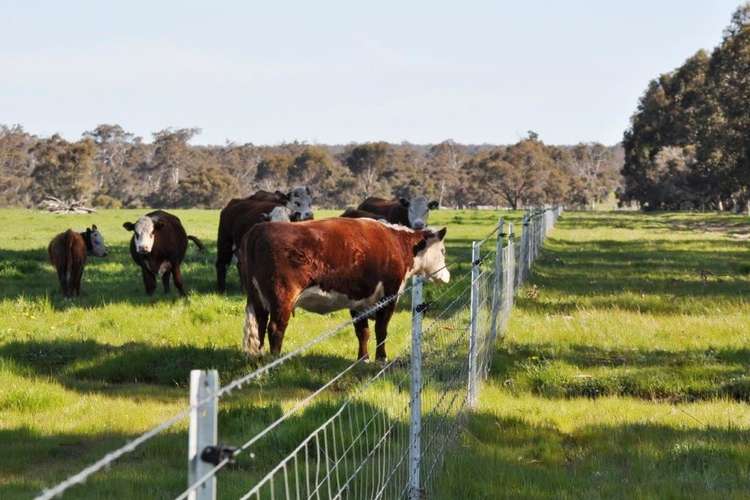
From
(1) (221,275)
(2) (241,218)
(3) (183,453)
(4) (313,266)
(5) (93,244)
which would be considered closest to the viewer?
(3) (183,453)

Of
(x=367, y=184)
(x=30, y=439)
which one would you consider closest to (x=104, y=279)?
(x=30, y=439)

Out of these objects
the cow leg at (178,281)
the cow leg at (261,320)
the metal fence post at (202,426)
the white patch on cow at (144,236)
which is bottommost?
the cow leg at (178,281)

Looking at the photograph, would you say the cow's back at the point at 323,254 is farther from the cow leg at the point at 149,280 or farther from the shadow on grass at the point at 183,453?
the cow leg at the point at 149,280

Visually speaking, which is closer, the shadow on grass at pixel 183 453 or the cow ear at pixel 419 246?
the shadow on grass at pixel 183 453

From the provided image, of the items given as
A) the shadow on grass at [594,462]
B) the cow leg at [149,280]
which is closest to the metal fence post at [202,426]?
the shadow on grass at [594,462]

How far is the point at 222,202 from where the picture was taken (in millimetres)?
120938

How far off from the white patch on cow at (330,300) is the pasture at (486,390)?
636 mm

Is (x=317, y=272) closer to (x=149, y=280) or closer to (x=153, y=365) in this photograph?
(x=153, y=365)

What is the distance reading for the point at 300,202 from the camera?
2139 cm

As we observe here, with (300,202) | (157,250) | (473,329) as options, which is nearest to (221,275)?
(157,250)

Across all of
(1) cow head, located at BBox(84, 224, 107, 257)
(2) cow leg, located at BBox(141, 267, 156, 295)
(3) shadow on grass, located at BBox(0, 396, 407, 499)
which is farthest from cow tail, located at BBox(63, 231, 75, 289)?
(3) shadow on grass, located at BBox(0, 396, 407, 499)

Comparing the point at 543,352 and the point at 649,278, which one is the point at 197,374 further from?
the point at 649,278

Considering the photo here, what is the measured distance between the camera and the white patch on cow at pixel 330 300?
11.4 m

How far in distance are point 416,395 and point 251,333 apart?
607 centimetres
